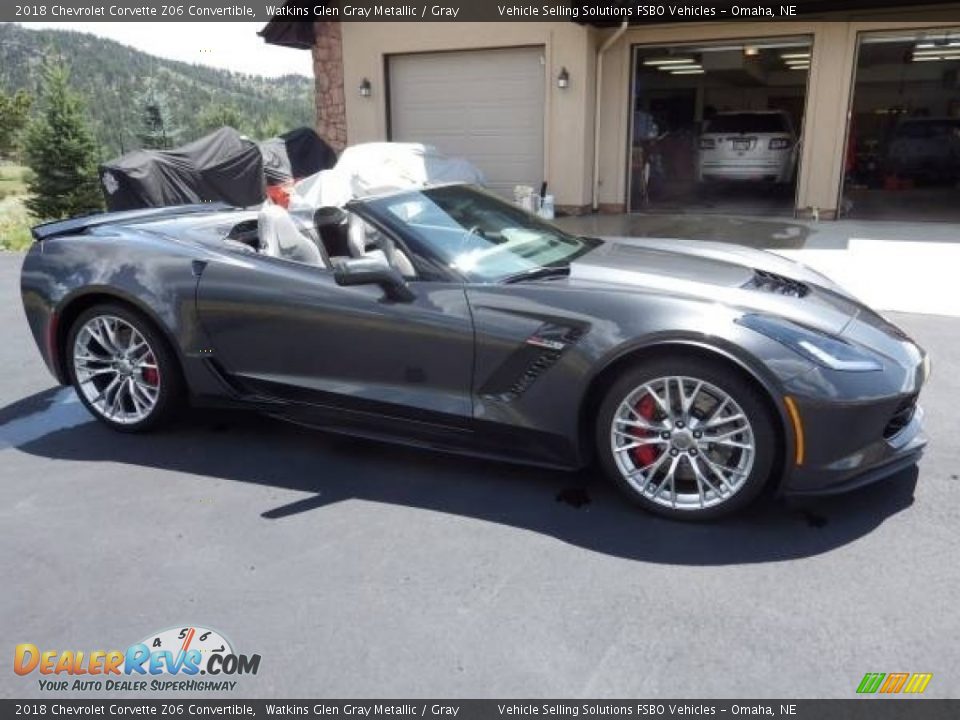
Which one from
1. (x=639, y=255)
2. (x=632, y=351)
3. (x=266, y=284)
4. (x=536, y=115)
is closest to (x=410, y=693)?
(x=632, y=351)

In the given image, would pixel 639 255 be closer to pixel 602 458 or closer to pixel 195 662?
pixel 602 458

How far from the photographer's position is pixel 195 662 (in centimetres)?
234

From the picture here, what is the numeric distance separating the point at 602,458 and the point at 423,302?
998 mm

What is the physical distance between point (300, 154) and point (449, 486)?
1265 centimetres

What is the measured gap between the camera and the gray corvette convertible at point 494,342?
285 cm

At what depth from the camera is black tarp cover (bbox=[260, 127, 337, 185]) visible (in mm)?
14641

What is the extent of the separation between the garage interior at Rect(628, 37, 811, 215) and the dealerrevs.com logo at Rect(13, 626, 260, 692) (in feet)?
39.0

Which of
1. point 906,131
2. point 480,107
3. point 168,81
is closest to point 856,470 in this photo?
point 480,107

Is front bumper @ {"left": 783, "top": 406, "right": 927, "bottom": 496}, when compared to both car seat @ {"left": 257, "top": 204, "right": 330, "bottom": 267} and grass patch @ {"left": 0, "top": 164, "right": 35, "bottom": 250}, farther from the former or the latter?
grass patch @ {"left": 0, "top": 164, "right": 35, "bottom": 250}

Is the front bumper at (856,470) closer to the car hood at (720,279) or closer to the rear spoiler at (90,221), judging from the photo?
the car hood at (720,279)

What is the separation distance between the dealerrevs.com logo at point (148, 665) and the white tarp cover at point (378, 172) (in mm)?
9561

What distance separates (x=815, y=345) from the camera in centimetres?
286

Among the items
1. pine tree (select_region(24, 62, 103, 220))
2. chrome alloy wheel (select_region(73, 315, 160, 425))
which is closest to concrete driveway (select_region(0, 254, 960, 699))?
chrome alloy wheel (select_region(73, 315, 160, 425))

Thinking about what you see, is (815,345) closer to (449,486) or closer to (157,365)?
(449,486)
